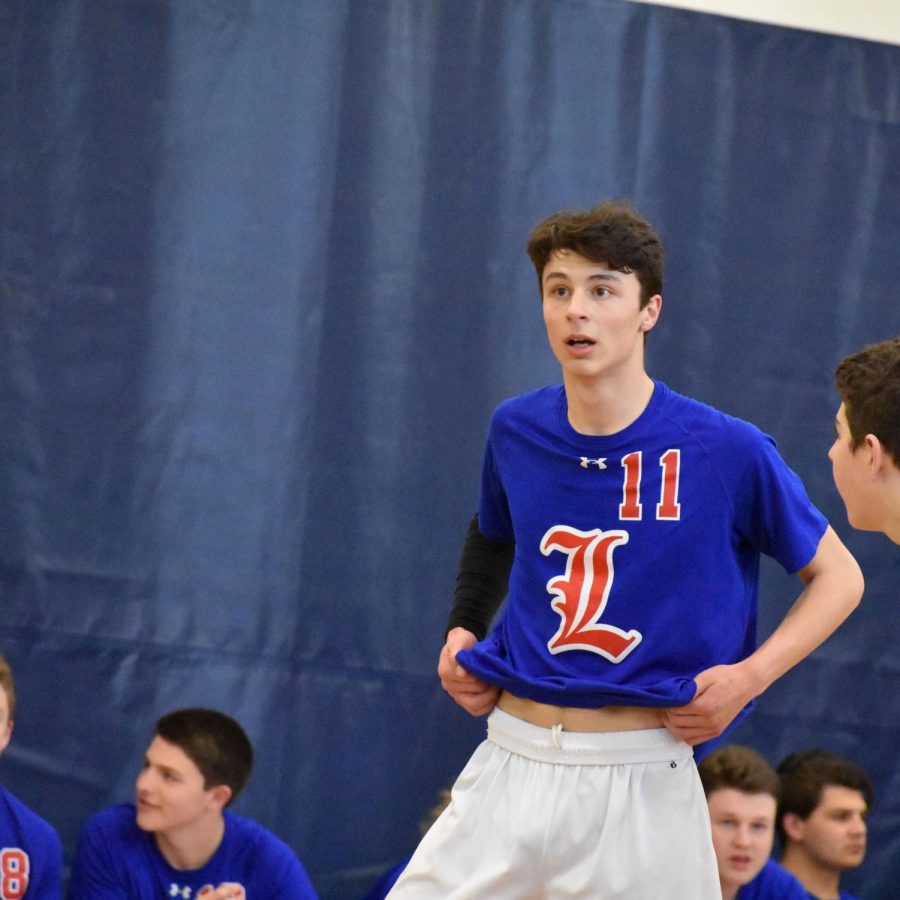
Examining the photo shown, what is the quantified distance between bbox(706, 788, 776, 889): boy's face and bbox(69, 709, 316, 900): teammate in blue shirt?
1132 mm

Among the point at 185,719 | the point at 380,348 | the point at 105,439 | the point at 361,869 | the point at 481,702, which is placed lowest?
the point at 361,869

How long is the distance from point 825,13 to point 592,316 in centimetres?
259

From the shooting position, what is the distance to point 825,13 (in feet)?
15.6

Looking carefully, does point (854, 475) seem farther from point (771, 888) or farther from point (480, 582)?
point (771, 888)

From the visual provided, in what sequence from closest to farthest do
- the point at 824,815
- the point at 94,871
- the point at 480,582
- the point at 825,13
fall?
1. the point at 480,582
2. the point at 94,871
3. the point at 824,815
4. the point at 825,13

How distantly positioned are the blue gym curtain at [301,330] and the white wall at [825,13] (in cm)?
6

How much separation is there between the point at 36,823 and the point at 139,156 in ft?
6.08

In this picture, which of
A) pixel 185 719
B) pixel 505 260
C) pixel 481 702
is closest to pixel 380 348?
pixel 505 260

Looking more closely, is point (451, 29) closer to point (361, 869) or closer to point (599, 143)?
point (599, 143)

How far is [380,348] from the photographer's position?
4.39m

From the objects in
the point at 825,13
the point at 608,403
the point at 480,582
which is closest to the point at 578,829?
the point at 480,582

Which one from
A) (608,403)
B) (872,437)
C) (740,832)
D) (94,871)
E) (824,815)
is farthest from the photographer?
(824,815)

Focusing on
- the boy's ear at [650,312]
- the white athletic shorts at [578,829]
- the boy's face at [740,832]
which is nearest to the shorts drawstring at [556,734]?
the white athletic shorts at [578,829]

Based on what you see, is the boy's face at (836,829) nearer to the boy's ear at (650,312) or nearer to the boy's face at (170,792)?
the boy's face at (170,792)
